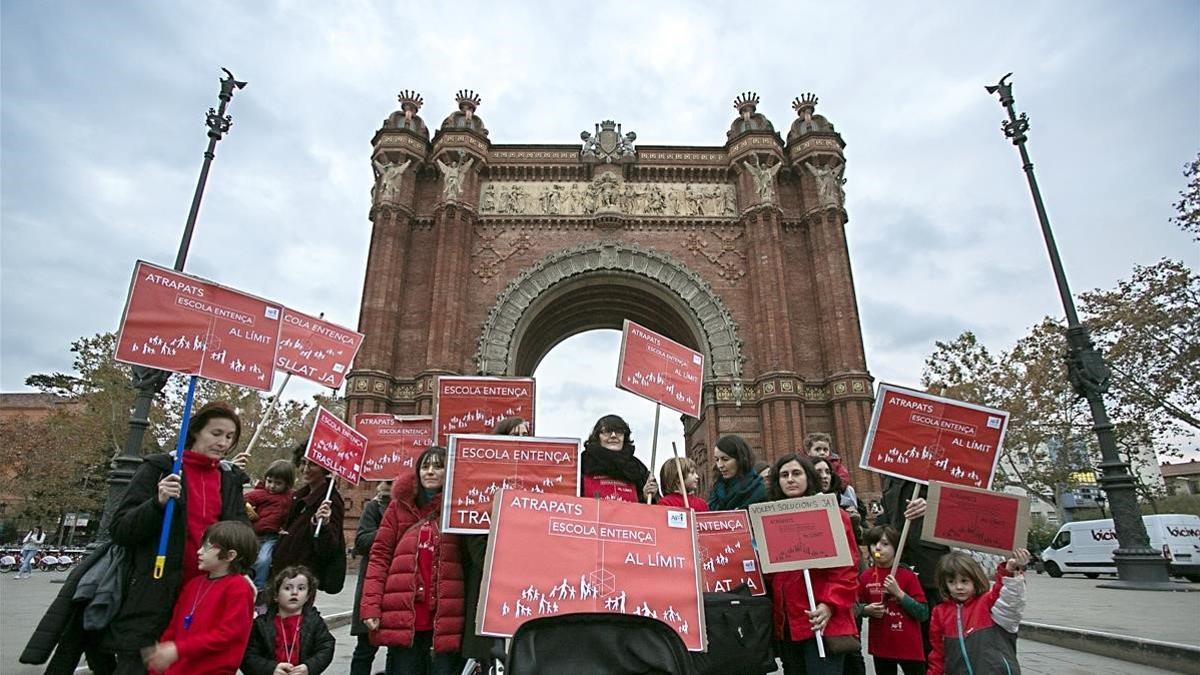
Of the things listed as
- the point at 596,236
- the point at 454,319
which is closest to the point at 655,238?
the point at 596,236

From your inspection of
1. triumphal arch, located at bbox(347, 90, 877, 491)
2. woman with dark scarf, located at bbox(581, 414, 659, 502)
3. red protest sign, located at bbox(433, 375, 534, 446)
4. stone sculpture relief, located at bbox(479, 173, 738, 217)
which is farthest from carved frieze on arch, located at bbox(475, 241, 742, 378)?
woman with dark scarf, located at bbox(581, 414, 659, 502)

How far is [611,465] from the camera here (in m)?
4.25

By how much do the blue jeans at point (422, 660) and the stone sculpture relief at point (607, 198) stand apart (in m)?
18.4

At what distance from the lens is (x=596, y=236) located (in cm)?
2116

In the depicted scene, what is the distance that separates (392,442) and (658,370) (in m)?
3.54

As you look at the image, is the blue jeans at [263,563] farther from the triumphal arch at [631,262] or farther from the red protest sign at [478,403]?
the triumphal arch at [631,262]

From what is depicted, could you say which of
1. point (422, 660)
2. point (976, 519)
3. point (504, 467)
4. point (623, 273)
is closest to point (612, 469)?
point (504, 467)

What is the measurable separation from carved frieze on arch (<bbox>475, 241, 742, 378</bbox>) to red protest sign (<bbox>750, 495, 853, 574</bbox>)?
15.7m

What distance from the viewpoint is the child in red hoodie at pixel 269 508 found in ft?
16.0

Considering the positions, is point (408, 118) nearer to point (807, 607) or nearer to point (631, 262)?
point (631, 262)

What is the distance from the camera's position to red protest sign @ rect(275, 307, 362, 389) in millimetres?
6160

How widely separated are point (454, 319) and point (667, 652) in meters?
18.2

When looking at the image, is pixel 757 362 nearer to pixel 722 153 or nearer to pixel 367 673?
pixel 722 153

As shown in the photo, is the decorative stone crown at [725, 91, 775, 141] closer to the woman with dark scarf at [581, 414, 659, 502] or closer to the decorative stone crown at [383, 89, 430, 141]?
the decorative stone crown at [383, 89, 430, 141]
